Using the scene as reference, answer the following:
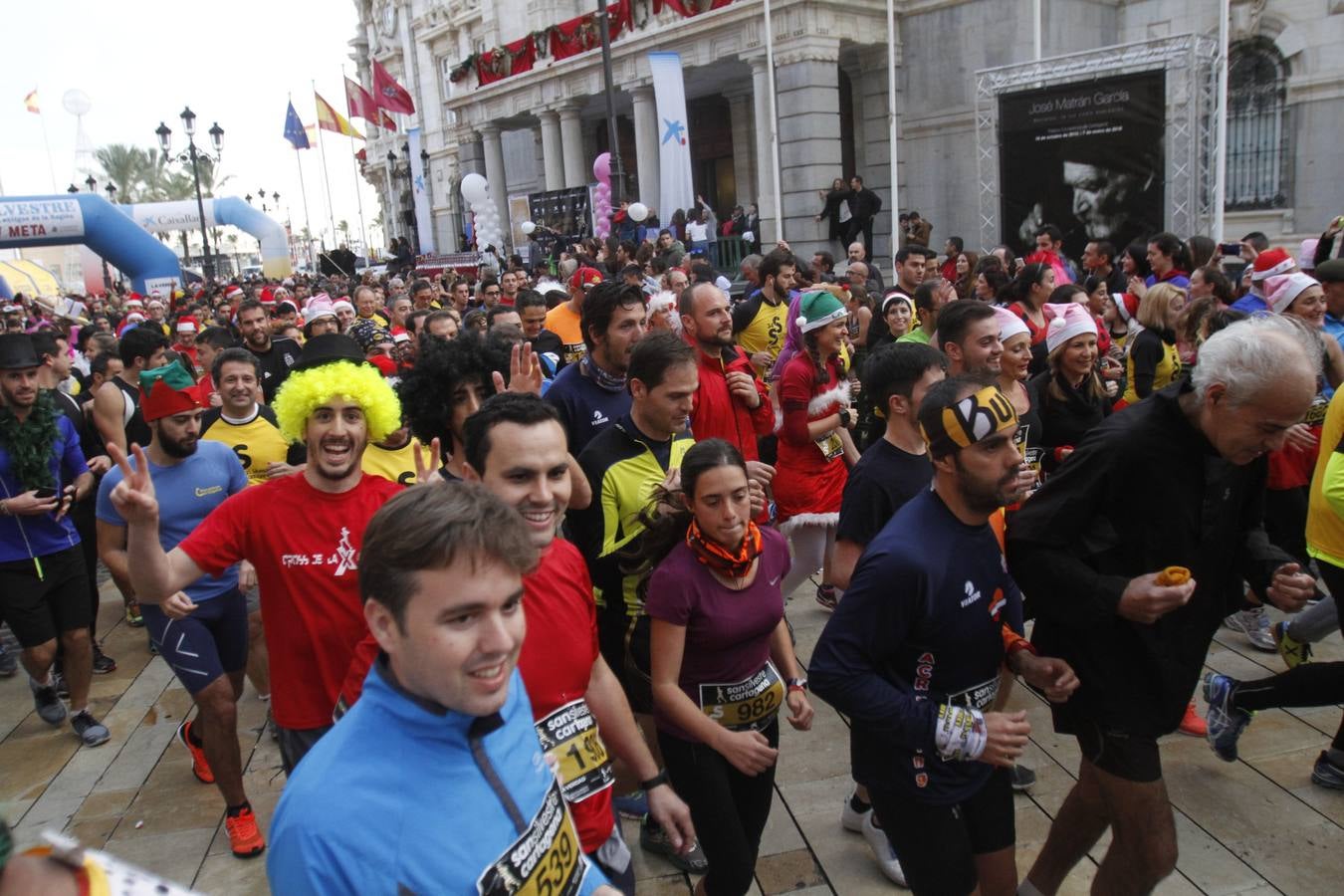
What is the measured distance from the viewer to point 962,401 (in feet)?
8.32

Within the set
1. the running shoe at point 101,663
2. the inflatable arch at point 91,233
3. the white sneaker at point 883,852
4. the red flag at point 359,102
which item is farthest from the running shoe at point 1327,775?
the red flag at point 359,102

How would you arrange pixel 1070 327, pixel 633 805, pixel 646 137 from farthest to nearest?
pixel 646 137 < pixel 1070 327 < pixel 633 805

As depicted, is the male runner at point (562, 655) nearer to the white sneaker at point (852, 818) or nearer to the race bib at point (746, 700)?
the race bib at point (746, 700)

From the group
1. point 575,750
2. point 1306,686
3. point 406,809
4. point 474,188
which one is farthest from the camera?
point 474,188

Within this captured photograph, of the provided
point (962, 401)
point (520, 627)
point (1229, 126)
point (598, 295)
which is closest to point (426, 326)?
point (598, 295)

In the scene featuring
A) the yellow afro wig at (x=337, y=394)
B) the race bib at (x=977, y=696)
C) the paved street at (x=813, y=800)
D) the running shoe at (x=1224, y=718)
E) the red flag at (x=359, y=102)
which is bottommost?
the paved street at (x=813, y=800)

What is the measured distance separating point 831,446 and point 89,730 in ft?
15.1

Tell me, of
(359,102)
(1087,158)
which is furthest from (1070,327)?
(359,102)

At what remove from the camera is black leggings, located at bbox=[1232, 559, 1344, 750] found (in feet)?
12.2

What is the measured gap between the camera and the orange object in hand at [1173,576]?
2.41 metres

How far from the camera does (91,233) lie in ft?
89.4

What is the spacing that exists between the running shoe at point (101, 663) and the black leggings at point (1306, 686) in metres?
6.71

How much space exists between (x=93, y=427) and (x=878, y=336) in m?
6.20

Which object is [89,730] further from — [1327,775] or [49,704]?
[1327,775]
